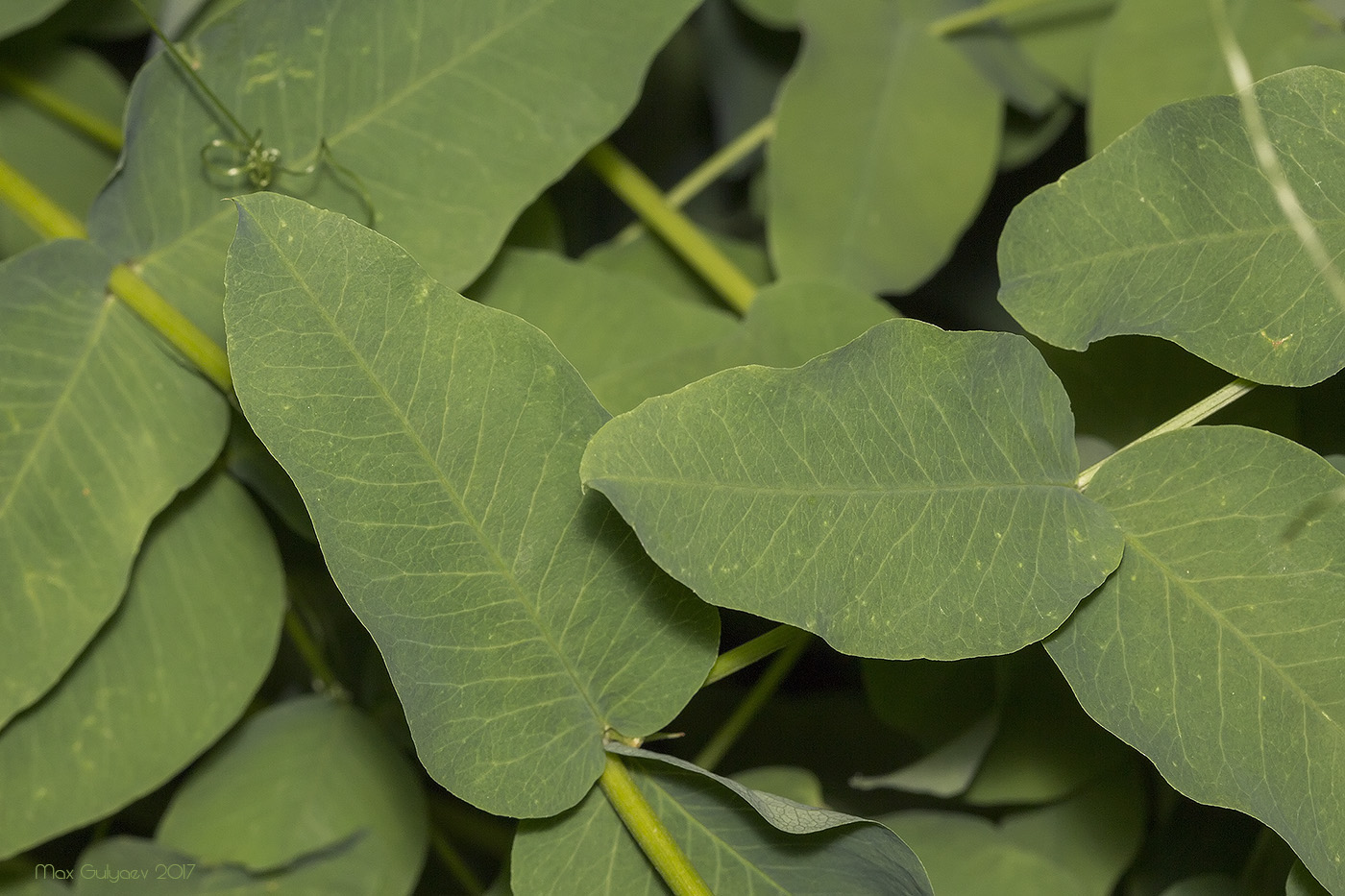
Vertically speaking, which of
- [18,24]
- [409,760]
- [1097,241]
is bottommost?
[409,760]

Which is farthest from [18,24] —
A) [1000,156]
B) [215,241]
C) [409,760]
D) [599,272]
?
[1000,156]

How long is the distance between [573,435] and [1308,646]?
0.71ft

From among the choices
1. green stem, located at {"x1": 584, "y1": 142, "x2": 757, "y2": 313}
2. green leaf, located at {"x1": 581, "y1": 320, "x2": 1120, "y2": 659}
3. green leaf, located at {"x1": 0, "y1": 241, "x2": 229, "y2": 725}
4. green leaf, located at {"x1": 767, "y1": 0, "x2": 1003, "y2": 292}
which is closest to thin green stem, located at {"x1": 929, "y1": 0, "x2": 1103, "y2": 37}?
green leaf, located at {"x1": 767, "y1": 0, "x2": 1003, "y2": 292}

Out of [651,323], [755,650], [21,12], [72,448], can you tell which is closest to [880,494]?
[755,650]

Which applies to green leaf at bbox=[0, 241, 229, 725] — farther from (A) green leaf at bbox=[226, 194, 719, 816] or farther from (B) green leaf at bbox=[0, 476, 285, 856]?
(A) green leaf at bbox=[226, 194, 719, 816]

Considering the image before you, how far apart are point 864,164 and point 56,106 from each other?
39 centimetres

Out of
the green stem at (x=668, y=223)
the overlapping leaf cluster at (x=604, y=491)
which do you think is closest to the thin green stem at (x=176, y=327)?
the overlapping leaf cluster at (x=604, y=491)

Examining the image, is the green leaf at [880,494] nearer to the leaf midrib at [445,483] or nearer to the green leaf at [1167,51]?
the leaf midrib at [445,483]

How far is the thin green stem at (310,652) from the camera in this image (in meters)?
0.51

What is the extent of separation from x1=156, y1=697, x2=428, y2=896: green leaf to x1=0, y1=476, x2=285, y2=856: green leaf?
6 cm

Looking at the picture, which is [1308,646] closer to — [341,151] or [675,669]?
[675,669]

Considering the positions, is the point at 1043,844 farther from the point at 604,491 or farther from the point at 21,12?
the point at 21,12

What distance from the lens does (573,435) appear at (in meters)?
0.30

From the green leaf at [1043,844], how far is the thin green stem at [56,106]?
48 cm
